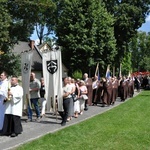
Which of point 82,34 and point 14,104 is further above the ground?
point 82,34

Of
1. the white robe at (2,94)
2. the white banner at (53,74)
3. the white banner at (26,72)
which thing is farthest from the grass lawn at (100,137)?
the white banner at (26,72)

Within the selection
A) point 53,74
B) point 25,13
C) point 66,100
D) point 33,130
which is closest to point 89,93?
point 25,13

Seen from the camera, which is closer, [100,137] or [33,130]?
[100,137]

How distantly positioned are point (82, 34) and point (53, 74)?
16.3m

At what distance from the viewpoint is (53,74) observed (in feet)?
43.5

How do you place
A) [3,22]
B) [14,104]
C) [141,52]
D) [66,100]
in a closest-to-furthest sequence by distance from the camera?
[14,104] → [66,100] → [3,22] → [141,52]

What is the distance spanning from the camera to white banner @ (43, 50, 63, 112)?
13164 millimetres

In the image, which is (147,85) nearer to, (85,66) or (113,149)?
(85,66)

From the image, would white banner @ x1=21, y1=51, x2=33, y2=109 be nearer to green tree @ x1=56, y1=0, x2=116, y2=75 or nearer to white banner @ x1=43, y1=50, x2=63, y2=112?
white banner @ x1=43, y1=50, x2=63, y2=112

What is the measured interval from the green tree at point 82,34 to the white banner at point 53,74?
610 inches

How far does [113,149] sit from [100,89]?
12.7 meters

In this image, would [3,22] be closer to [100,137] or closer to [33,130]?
[33,130]

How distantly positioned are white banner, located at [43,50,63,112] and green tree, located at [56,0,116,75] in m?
15.5

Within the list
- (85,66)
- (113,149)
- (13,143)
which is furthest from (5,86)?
(85,66)
